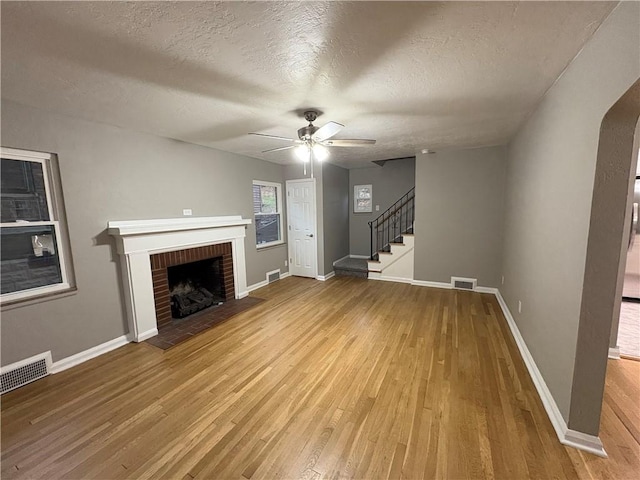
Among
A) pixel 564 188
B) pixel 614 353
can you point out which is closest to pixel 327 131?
pixel 564 188

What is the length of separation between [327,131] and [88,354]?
3388 millimetres

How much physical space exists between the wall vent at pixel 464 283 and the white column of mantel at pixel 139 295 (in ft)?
15.6

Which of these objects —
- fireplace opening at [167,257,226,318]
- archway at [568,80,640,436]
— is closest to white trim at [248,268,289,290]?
fireplace opening at [167,257,226,318]

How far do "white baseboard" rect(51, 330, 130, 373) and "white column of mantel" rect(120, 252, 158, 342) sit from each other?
0.41 ft

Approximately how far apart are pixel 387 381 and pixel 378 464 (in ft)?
2.55

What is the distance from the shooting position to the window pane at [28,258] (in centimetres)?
227

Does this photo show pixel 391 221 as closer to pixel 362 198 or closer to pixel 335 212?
pixel 362 198

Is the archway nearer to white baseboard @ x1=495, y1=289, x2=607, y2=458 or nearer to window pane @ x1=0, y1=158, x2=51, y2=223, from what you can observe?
white baseboard @ x1=495, y1=289, x2=607, y2=458

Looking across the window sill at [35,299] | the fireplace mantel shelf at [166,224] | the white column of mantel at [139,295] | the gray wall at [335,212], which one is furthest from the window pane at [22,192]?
the gray wall at [335,212]

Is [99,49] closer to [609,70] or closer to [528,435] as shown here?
[609,70]

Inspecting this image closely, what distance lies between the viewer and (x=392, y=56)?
161 centimetres

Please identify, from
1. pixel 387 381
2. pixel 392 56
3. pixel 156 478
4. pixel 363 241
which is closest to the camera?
pixel 156 478

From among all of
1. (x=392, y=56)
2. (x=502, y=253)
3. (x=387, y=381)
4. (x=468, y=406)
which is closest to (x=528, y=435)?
(x=468, y=406)

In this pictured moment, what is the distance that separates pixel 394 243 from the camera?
16.8ft
